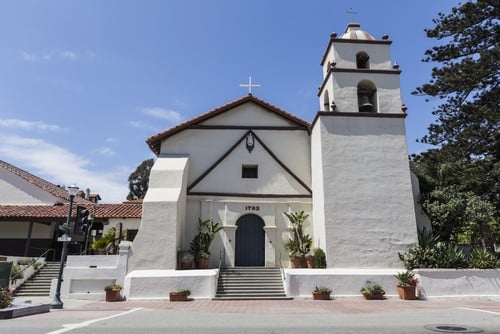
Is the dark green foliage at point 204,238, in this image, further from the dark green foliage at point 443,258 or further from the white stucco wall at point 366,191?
the dark green foliage at point 443,258

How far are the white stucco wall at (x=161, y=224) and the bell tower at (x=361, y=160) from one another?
630 centimetres

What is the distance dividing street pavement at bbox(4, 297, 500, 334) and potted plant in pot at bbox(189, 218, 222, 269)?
3.78m

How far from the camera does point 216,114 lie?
1889cm

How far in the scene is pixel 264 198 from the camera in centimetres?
1745

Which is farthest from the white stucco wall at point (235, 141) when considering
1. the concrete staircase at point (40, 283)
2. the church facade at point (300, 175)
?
the concrete staircase at point (40, 283)

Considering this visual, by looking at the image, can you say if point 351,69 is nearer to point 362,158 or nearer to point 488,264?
point 362,158

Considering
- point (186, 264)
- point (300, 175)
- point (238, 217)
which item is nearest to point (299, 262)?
point (238, 217)

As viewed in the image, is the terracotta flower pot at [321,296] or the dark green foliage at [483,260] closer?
the terracotta flower pot at [321,296]

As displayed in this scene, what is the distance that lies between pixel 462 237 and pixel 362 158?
16.3 meters

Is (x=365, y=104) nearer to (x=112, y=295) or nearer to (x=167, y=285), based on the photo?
(x=167, y=285)

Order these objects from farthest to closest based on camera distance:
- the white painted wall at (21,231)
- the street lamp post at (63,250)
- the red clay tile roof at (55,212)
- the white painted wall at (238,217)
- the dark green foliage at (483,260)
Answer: the white painted wall at (21,231) < the red clay tile roof at (55,212) < the white painted wall at (238,217) < the dark green foliage at (483,260) < the street lamp post at (63,250)

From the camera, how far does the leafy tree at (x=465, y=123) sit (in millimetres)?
16406

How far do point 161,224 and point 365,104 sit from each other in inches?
421

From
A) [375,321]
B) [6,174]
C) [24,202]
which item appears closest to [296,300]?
[375,321]
